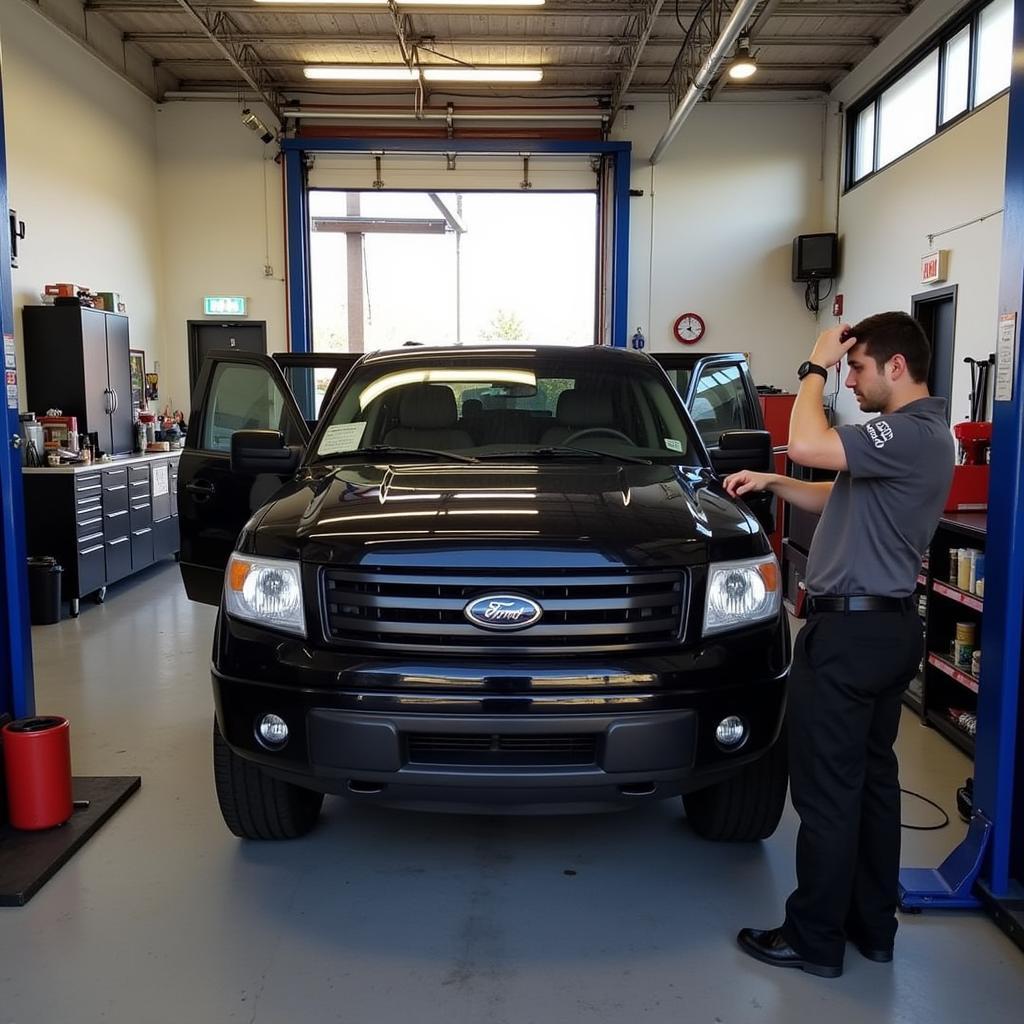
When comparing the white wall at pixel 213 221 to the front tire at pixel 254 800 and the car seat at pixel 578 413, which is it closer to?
the car seat at pixel 578 413

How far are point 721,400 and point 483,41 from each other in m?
7.18

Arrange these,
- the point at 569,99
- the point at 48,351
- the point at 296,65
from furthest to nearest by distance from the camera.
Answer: the point at 569,99, the point at 296,65, the point at 48,351

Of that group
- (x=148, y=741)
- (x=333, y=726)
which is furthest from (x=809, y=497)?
→ (x=148, y=741)

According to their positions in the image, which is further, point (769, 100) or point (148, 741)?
point (769, 100)

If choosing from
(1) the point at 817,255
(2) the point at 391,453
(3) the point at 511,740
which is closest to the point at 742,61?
(1) the point at 817,255

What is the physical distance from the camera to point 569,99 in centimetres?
1084

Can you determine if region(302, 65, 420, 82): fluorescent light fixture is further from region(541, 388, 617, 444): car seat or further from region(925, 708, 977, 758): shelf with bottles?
region(925, 708, 977, 758): shelf with bottles

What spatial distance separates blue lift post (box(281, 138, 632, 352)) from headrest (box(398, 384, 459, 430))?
7914mm

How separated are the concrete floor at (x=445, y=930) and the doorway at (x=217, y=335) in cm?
851

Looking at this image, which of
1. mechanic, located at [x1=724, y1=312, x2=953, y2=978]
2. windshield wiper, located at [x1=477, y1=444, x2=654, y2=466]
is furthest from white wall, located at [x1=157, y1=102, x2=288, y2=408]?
mechanic, located at [x1=724, y1=312, x2=953, y2=978]

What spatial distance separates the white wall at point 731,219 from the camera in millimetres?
10930

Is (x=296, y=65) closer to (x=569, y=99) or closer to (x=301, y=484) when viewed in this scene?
(x=569, y=99)

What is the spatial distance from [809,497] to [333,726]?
1.34m

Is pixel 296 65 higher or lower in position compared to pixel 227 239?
higher
